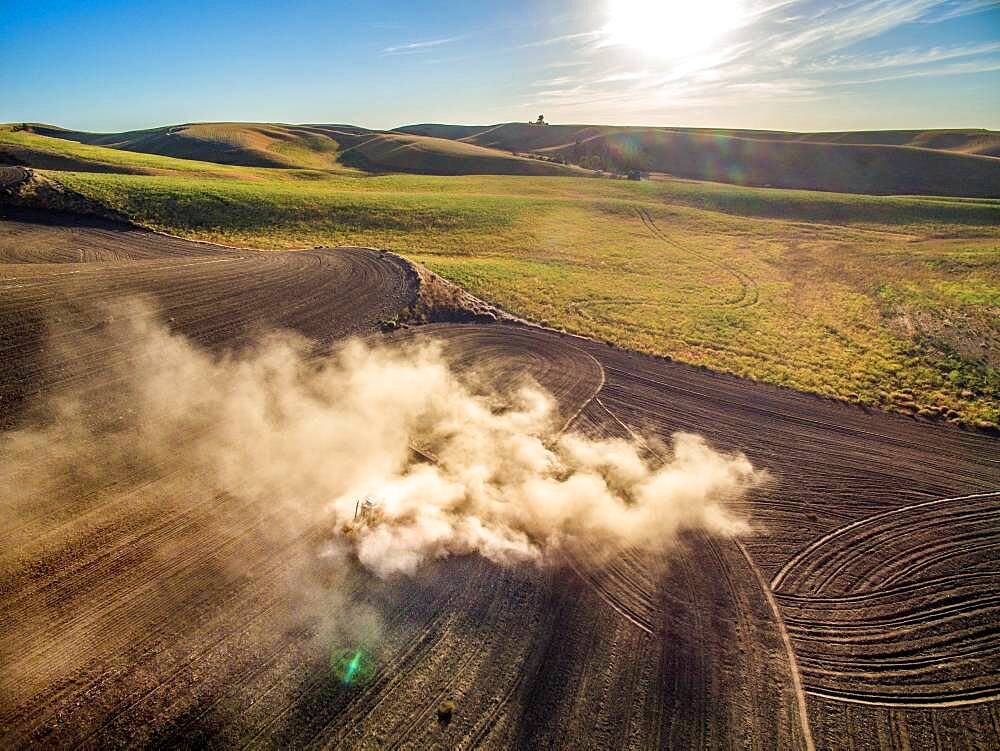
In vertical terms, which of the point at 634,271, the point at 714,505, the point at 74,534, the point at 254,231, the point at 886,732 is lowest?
the point at 886,732

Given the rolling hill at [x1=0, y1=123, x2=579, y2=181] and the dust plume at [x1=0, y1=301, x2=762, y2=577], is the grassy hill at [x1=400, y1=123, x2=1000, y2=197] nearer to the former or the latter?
the rolling hill at [x1=0, y1=123, x2=579, y2=181]

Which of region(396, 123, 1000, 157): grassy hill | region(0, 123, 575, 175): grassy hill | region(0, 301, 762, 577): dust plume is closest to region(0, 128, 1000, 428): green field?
region(0, 301, 762, 577): dust plume

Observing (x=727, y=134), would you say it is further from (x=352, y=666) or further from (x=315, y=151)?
(x=352, y=666)

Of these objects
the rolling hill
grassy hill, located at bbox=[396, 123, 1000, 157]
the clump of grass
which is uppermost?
grassy hill, located at bbox=[396, 123, 1000, 157]

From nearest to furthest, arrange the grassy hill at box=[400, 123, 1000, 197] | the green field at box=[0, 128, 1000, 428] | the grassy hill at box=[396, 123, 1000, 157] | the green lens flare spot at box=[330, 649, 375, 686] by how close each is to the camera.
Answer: the green lens flare spot at box=[330, 649, 375, 686], the green field at box=[0, 128, 1000, 428], the grassy hill at box=[400, 123, 1000, 197], the grassy hill at box=[396, 123, 1000, 157]

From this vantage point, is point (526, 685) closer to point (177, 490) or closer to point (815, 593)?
point (815, 593)

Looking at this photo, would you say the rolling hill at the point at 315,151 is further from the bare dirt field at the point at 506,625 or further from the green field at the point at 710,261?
the bare dirt field at the point at 506,625

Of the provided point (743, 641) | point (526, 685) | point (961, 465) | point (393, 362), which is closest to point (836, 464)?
point (961, 465)
